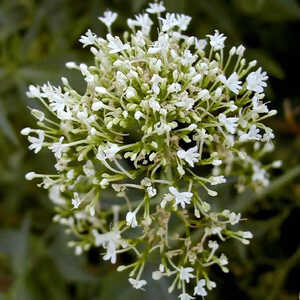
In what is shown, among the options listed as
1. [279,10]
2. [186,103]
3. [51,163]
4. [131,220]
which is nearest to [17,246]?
[51,163]

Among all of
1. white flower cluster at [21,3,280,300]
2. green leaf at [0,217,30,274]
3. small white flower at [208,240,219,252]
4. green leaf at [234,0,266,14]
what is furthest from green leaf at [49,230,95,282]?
green leaf at [234,0,266,14]

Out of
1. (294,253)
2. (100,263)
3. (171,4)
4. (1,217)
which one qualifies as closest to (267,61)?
(171,4)

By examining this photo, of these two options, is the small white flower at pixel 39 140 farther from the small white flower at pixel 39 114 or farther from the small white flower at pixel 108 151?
the small white flower at pixel 108 151

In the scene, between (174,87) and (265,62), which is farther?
(265,62)

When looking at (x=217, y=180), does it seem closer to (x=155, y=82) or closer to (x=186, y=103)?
(x=186, y=103)

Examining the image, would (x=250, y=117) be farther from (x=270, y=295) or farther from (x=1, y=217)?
(x=1, y=217)

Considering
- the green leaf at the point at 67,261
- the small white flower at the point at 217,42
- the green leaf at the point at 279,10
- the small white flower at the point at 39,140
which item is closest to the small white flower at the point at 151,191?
the small white flower at the point at 39,140

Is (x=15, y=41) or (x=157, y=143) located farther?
(x=15, y=41)

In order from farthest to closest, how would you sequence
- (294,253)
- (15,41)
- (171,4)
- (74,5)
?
(74,5) → (15,41) → (294,253) → (171,4)
